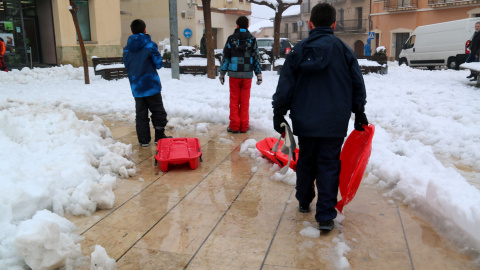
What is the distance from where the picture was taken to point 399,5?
37.2 metres

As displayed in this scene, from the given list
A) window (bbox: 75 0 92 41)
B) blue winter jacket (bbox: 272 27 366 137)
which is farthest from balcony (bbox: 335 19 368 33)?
blue winter jacket (bbox: 272 27 366 137)

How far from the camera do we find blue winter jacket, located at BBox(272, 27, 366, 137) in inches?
129

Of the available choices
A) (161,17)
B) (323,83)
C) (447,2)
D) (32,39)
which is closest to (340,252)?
(323,83)

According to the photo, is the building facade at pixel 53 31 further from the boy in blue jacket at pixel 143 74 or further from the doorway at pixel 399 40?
the doorway at pixel 399 40

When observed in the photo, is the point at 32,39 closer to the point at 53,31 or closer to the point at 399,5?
the point at 53,31

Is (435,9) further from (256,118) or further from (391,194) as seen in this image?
(391,194)

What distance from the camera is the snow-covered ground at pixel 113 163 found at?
3076 millimetres

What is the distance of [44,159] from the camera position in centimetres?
446

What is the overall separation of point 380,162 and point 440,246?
1.75 meters

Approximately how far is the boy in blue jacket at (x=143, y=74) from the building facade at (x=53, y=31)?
15056mm

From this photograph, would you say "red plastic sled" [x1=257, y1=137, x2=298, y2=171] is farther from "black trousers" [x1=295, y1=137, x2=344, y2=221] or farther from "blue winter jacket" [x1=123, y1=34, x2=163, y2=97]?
"blue winter jacket" [x1=123, y1=34, x2=163, y2=97]

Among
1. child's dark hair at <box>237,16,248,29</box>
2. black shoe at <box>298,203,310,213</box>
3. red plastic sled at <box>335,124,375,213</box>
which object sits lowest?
black shoe at <box>298,203,310,213</box>

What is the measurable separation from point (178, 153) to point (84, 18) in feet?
59.4

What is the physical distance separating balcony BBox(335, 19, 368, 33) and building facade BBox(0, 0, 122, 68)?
2921 centimetres
